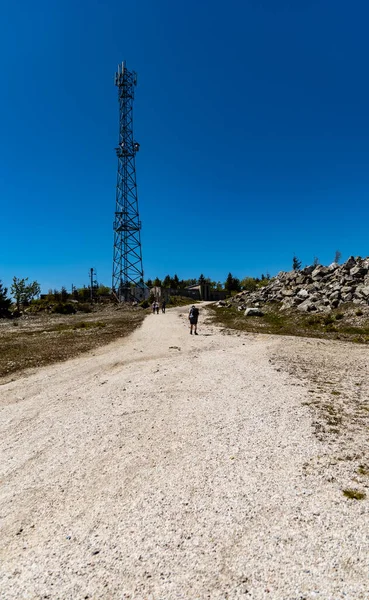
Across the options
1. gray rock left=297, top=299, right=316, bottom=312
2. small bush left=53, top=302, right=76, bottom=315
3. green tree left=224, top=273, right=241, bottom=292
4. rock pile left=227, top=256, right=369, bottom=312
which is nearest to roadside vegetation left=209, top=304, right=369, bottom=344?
gray rock left=297, top=299, right=316, bottom=312

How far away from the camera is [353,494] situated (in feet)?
15.2

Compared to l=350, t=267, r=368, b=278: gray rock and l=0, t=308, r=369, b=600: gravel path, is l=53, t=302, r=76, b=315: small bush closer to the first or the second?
l=350, t=267, r=368, b=278: gray rock

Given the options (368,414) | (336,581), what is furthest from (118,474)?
(368,414)

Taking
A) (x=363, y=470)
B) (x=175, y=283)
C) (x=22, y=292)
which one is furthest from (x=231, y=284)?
(x=363, y=470)

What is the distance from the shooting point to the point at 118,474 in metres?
5.46

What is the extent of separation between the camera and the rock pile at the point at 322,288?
27391mm

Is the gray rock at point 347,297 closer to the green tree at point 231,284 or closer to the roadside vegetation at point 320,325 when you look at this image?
the roadside vegetation at point 320,325

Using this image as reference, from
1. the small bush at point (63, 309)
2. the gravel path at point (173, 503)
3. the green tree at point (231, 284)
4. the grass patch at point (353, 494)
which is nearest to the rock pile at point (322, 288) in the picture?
the gravel path at point (173, 503)

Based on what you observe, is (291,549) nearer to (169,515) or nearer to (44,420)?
(169,515)

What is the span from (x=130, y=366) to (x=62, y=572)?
983 cm

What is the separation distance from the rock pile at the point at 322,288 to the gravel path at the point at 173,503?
2122cm

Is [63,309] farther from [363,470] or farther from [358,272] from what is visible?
[363,470]

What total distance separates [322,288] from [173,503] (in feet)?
107

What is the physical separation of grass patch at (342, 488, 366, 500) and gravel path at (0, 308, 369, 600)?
108mm
